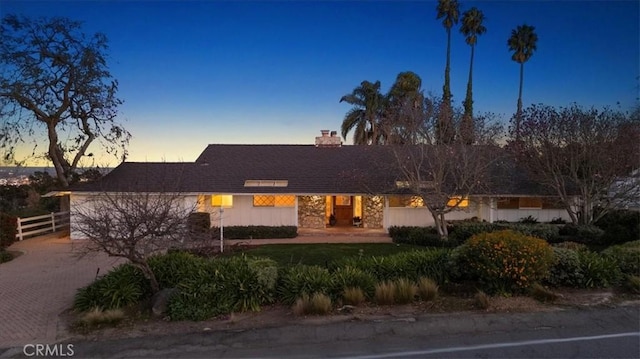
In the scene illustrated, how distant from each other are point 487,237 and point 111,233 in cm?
789

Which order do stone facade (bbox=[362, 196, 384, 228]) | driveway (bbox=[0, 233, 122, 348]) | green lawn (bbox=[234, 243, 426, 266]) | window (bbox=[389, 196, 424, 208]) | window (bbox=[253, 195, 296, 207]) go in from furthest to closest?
stone facade (bbox=[362, 196, 384, 228]) < window (bbox=[253, 195, 296, 207]) < window (bbox=[389, 196, 424, 208]) < green lawn (bbox=[234, 243, 426, 266]) < driveway (bbox=[0, 233, 122, 348])

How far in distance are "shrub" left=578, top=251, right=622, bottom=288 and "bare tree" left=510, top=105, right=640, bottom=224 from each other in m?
10.2

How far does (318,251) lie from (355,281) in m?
7.47

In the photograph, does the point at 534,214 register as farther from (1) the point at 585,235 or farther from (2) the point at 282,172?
(2) the point at 282,172

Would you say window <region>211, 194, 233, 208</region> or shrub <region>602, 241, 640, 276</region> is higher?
window <region>211, 194, 233, 208</region>

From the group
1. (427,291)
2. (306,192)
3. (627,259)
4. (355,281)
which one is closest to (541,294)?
(427,291)

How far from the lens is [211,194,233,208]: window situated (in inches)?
865

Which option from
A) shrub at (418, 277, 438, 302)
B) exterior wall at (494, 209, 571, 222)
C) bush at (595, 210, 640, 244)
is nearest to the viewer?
shrub at (418, 277, 438, 302)

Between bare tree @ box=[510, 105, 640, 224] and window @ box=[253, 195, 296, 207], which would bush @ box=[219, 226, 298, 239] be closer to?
window @ box=[253, 195, 296, 207]

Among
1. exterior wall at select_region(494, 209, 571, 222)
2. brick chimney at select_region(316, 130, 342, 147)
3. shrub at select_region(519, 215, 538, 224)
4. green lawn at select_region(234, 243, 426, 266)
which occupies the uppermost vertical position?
brick chimney at select_region(316, 130, 342, 147)

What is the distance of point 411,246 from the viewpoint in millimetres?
17891

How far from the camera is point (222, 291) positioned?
8.91m

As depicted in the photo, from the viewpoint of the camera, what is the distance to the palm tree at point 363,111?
4134cm

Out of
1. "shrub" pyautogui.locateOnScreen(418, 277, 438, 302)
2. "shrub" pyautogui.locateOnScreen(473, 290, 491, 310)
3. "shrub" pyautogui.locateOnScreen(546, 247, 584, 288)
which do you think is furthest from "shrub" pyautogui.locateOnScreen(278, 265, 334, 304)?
"shrub" pyautogui.locateOnScreen(546, 247, 584, 288)
